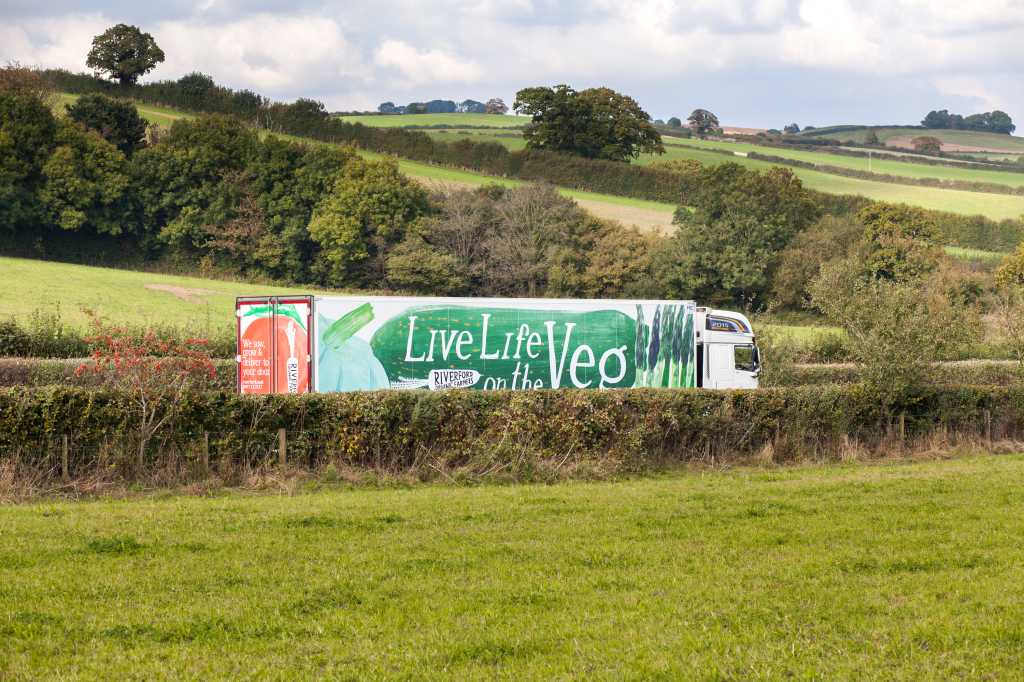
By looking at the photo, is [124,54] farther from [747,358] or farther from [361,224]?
[747,358]

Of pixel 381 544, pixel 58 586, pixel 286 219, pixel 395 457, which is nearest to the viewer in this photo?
pixel 58 586

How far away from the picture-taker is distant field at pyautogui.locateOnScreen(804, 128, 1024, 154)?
121875 mm

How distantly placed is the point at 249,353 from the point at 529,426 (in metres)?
9.08

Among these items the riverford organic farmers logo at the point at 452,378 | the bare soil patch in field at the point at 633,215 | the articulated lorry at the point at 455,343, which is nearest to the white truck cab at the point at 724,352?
the articulated lorry at the point at 455,343

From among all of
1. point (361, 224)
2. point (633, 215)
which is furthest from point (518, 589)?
point (633, 215)

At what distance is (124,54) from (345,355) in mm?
78463

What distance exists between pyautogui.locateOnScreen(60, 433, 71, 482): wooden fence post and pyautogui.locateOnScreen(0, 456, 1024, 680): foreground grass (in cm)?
202

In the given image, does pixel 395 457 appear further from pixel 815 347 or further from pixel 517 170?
pixel 517 170

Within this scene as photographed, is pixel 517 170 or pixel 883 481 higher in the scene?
pixel 517 170

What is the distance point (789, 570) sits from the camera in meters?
8.65

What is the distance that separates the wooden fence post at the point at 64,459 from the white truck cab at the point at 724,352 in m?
17.8

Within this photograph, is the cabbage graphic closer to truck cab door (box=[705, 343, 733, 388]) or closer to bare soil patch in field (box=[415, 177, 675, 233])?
truck cab door (box=[705, 343, 733, 388])

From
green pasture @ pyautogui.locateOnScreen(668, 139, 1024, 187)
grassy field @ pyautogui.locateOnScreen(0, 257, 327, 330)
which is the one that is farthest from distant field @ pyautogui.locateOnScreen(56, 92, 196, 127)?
green pasture @ pyautogui.locateOnScreen(668, 139, 1024, 187)

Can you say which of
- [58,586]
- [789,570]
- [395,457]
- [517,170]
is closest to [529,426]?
[395,457]
